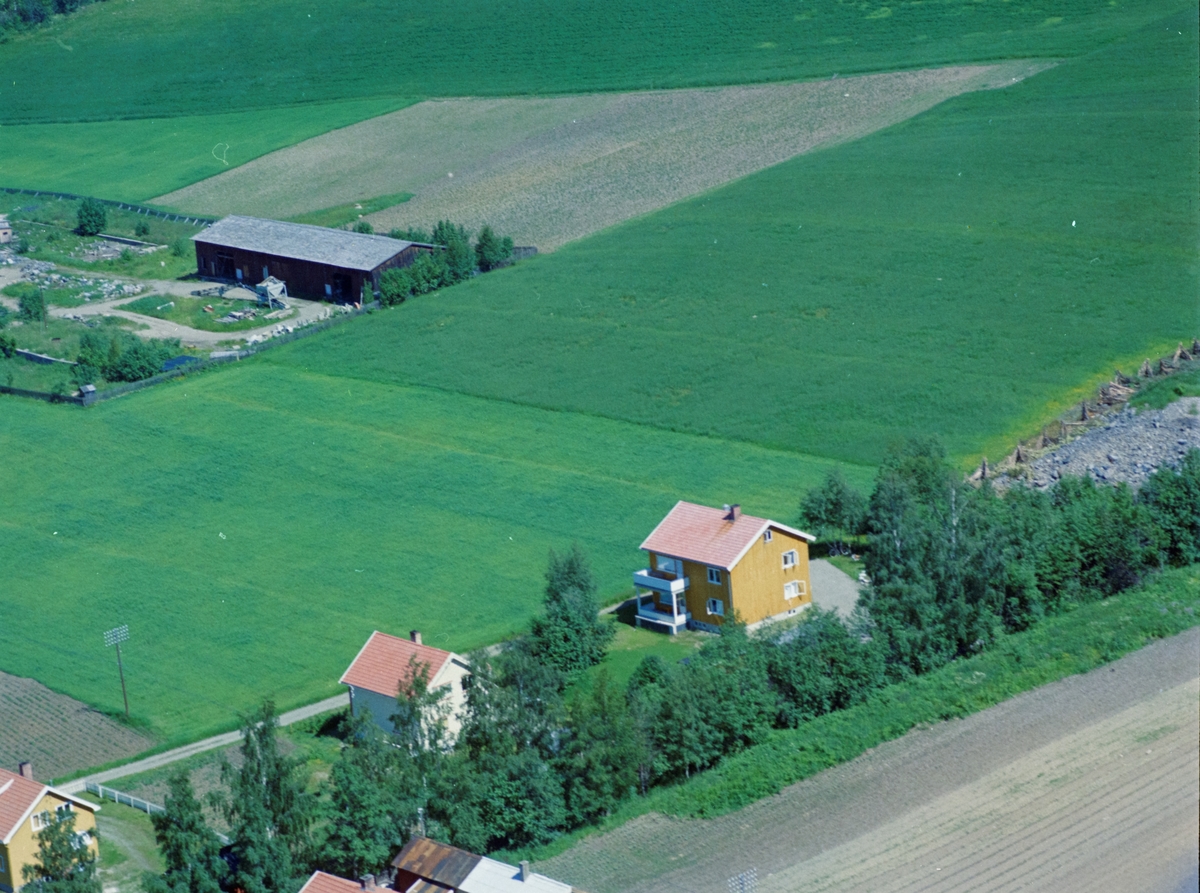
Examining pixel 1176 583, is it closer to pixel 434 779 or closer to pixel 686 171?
pixel 434 779

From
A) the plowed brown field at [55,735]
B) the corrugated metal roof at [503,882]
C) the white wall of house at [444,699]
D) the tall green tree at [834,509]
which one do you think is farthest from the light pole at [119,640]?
the tall green tree at [834,509]

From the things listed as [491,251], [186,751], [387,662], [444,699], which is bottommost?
[186,751]

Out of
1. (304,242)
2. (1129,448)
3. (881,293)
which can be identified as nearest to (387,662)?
(1129,448)

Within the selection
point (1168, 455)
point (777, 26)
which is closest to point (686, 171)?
point (777, 26)

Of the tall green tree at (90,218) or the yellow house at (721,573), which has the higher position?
the tall green tree at (90,218)

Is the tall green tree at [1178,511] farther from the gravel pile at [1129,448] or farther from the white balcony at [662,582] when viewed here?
the white balcony at [662,582]

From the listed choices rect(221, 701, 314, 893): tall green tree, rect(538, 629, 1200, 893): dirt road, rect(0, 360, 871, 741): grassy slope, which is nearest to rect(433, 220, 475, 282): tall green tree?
rect(0, 360, 871, 741): grassy slope

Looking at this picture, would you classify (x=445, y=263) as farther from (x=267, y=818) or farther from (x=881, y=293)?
(x=267, y=818)
